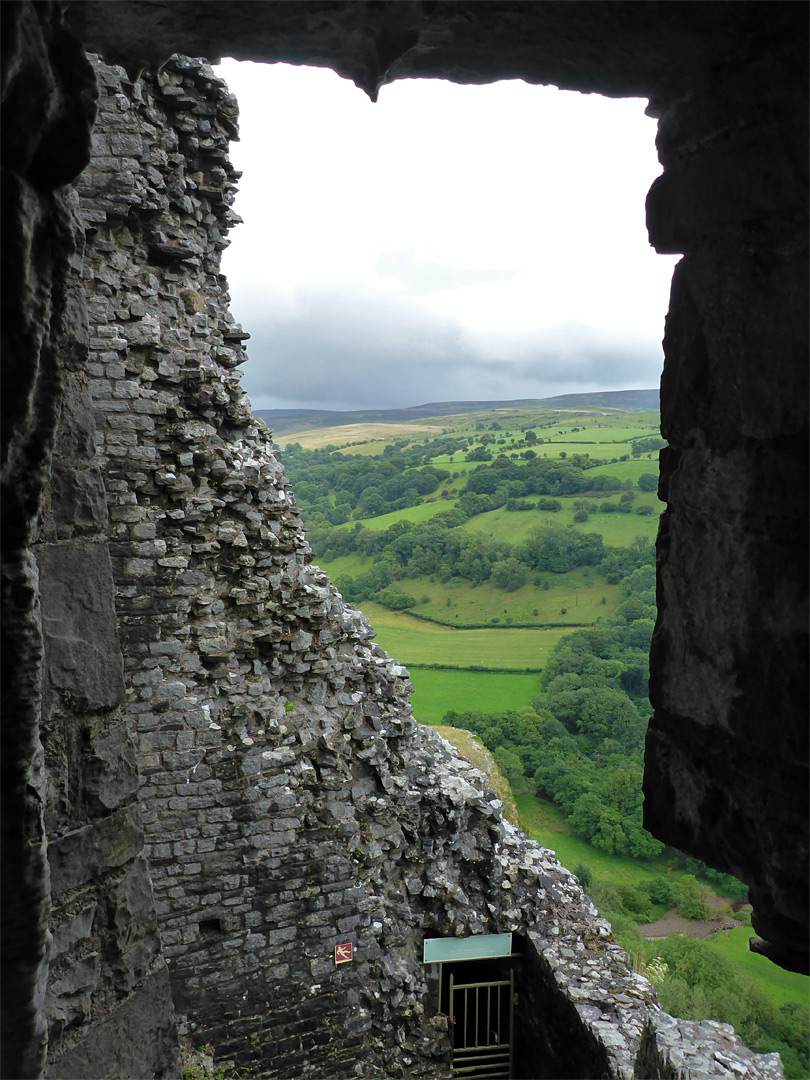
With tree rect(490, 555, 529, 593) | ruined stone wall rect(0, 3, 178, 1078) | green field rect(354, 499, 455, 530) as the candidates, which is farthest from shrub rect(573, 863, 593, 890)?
ruined stone wall rect(0, 3, 178, 1078)

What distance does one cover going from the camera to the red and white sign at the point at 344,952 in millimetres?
6270

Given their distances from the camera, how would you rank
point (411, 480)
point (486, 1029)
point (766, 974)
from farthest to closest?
1. point (411, 480)
2. point (766, 974)
3. point (486, 1029)

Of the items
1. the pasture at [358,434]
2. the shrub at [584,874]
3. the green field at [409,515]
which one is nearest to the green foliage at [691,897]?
the shrub at [584,874]

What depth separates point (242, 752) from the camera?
19.9 feet

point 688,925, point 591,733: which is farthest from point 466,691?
point 688,925

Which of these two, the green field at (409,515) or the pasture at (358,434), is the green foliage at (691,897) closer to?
the green field at (409,515)

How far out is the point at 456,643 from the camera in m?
36.5

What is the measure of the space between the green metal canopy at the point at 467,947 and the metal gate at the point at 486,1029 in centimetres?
41

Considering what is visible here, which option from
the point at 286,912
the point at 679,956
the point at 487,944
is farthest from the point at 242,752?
the point at 679,956

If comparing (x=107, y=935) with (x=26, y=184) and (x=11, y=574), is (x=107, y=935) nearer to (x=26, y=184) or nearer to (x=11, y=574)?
(x=11, y=574)

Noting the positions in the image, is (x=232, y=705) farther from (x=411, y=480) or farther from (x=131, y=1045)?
(x=411, y=480)

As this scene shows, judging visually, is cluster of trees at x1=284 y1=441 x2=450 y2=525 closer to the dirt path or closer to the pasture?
the pasture

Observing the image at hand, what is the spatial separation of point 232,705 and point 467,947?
3.02 metres

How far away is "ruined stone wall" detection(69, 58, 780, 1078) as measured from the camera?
5.78 metres
